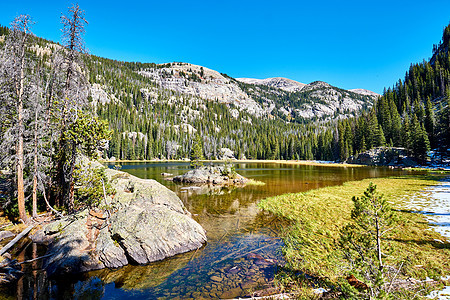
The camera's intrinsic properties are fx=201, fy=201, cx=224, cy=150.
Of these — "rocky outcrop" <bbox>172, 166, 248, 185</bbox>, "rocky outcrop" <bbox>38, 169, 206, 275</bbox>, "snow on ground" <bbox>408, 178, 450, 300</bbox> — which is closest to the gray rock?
"rocky outcrop" <bbox>38, 169, 206, 275</bbox>

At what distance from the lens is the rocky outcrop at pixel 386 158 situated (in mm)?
68000

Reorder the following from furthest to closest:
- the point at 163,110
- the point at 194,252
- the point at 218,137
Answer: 1. the point at 163,110
2. the point at 218,137
3. the point at 194,252

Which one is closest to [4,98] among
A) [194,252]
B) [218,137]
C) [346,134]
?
[194,252]

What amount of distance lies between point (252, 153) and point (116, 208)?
146 metres

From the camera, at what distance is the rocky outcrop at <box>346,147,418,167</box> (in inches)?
2677

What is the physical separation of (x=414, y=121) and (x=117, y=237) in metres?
96.8

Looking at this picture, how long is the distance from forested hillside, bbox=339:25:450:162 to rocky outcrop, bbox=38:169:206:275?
7892 cm

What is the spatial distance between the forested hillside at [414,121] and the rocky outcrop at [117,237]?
3107 inches

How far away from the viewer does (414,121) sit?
236 ft

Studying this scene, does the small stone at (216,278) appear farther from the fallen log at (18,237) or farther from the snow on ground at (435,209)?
the snow on ground at (435,209)

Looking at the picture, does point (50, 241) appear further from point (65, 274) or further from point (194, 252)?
point (194, 252)

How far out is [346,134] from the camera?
325 ft

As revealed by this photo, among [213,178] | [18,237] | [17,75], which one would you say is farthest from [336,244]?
[213,178]

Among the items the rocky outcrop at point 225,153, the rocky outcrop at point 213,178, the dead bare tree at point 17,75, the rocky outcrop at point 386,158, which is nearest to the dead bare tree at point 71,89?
the dead bare tree at point 17,75
